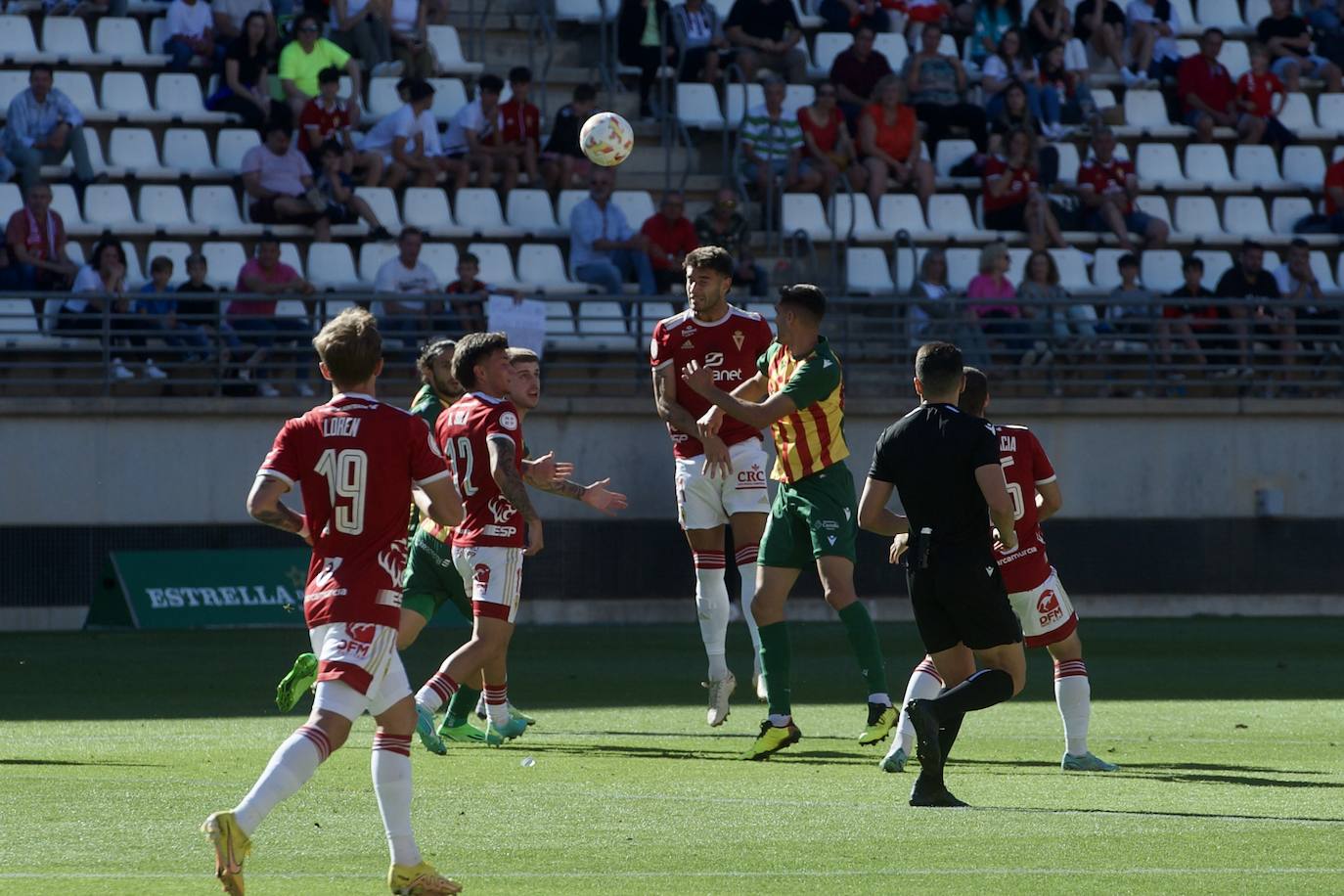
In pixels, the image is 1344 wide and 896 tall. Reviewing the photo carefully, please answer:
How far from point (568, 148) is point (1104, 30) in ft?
25.0

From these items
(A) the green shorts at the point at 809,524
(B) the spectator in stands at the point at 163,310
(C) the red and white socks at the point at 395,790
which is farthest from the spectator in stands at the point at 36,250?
(C) the red and white socks at the point at 395,790

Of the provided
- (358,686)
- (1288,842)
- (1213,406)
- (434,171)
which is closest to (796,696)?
(1288,842)

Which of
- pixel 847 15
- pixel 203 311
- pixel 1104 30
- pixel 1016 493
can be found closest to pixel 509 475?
pixel 1016 493

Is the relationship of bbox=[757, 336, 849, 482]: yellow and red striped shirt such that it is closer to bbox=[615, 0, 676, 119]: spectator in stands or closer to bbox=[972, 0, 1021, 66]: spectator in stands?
bbox=[615, 0, 676, 119]: spectator in stands

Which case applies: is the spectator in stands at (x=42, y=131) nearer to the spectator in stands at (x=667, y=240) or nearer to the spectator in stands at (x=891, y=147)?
the spectator in stands at (x=667, y=240)

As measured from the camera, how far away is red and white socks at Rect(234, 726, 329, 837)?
6.17m

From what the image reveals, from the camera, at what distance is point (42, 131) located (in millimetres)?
20516

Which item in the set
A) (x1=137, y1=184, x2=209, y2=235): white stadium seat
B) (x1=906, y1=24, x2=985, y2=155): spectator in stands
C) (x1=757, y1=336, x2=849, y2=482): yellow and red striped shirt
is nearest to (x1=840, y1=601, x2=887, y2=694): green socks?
(x1=757, y1=336, x2=849, y2=482): yellow and red striped shirt

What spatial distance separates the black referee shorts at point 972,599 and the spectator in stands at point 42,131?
14001mm

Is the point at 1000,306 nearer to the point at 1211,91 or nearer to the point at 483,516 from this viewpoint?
the point at 1211,91

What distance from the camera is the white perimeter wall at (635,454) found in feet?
60.5

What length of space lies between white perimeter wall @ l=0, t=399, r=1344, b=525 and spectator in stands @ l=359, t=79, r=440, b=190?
3.88 meters

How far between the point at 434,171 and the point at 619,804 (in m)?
14.3

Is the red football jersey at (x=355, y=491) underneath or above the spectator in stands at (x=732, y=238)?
underneath
